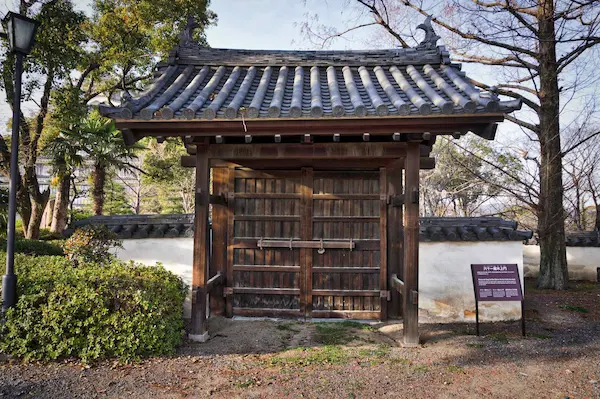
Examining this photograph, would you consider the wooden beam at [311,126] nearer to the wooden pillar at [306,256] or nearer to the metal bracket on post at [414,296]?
the wooden pillar at [306,256]

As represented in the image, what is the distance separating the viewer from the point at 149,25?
1270 cm

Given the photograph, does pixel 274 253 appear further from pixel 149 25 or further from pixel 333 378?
pixel 149 25

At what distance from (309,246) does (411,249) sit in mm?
1719

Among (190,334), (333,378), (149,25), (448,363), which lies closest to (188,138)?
(190,334)

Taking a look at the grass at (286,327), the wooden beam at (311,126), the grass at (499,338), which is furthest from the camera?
the grass at (286,327)

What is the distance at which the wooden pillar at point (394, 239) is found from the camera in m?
6.15

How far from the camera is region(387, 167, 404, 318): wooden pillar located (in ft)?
20.2

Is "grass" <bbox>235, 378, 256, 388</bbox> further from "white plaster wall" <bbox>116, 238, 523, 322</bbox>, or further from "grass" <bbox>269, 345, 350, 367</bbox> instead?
"white plaster wall" <bbox>116, 238, 523, 322</bbox>

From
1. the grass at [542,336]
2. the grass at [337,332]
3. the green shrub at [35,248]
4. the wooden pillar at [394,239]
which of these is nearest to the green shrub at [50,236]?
the green shrub at [35,248]

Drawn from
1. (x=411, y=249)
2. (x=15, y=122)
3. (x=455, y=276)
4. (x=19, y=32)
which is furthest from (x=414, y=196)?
(x=19, y=32)

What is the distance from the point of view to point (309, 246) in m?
6.10

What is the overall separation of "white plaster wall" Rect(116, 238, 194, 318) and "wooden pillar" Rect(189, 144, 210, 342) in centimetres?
106

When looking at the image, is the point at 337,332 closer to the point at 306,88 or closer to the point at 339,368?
the point at 339,368

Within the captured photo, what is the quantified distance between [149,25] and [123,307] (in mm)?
11209
